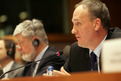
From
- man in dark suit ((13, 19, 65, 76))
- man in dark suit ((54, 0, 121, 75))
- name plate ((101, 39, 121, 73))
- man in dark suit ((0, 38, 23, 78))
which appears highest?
name plate ((101, 39, 121, 73))

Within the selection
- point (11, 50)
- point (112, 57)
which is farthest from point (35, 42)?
point (112, 57)

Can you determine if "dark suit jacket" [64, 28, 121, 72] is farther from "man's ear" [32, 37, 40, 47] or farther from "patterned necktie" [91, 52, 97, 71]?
"man's ear" [32, 37, 40, 47]

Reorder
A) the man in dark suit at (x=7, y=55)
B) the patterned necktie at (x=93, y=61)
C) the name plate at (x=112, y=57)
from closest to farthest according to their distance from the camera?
the name plate at (x=112, y=57) → the patterned necktie at (x=93, y=61) → the man in dark suit at (x=7, y=55)

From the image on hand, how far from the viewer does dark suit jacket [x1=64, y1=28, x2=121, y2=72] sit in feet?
7.19

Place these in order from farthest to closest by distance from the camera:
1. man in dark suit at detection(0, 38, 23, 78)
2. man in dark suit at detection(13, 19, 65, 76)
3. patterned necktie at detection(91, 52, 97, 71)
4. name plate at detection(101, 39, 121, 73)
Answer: man in dark suit at detection(0, 38, 23, 78) → man in dark suit at detection(13, 19, 65, 76) → patterned necktie at detection(91, 52, 97, 71) → name plate at detection(101, 39, 121, 73)

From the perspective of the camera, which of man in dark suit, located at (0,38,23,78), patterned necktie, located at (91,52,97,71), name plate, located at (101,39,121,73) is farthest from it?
man in dark suit, located at (0,38,23,78)

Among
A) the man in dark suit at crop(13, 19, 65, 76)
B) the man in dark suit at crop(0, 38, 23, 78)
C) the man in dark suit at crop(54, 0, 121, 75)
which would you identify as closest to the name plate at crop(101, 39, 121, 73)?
the man in dark suit at crop(54, 0, 121, 75)

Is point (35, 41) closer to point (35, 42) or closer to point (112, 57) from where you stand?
point (35, 42)

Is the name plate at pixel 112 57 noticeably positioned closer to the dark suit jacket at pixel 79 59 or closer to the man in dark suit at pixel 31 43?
the dark suit jacket at pixel 79 59

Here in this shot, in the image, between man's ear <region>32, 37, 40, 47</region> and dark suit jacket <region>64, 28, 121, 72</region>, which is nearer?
dark suit jacket <region>64, 28, 121, 72</region>

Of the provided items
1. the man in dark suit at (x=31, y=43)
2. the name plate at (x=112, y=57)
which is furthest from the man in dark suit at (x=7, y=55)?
the name plate at (x=112, y=57)

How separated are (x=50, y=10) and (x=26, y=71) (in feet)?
10.1

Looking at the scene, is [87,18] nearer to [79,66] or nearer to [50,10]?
[79,66]

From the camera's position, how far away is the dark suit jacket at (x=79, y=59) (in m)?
2.19
